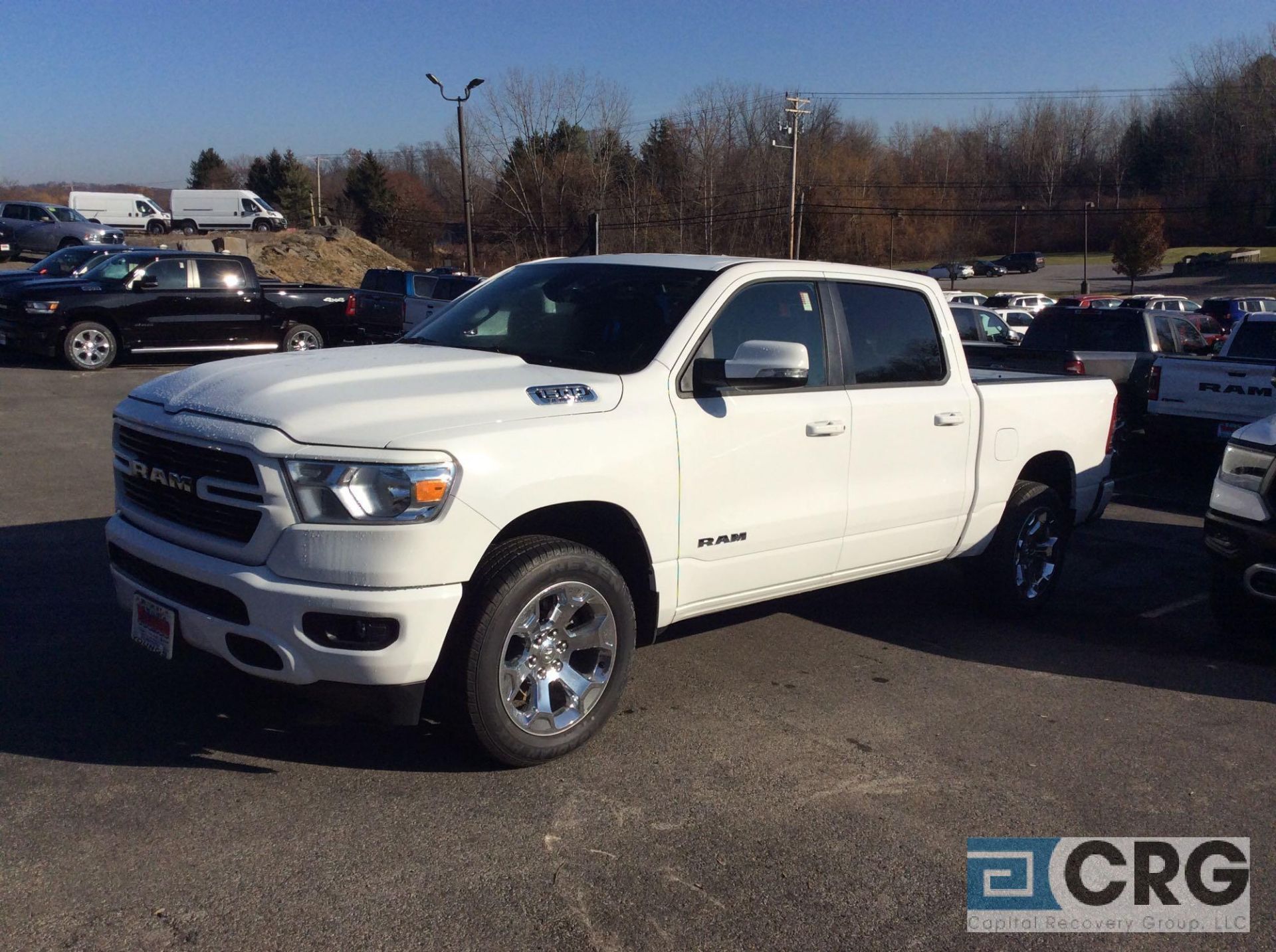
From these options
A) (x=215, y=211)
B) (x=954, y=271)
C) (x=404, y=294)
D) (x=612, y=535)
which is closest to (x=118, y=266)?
(x=404, y=294)

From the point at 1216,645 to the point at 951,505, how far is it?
1.94m

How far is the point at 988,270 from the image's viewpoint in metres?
87.3

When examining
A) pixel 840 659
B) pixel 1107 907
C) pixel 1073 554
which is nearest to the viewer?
pixel 1107 907

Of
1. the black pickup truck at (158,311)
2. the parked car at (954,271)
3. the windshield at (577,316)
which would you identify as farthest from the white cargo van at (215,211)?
the windshield at (577,316)

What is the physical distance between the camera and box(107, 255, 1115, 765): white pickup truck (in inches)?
149

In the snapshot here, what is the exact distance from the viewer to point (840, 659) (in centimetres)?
586

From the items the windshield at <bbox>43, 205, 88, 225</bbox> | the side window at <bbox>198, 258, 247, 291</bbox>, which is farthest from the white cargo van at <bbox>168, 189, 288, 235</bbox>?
the side window at <bbox>198, 258, 247, 291</bbox>

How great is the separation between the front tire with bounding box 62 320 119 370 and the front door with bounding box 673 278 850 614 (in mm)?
15006

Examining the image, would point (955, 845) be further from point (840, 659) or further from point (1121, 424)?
point (1121, 424)

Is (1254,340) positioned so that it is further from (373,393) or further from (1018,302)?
(1018,302)

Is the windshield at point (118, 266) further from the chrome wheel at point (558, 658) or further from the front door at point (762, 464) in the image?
the chrome wheel at point (558, 658)

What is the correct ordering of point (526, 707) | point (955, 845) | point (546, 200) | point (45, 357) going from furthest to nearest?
point (546, 200) → point (45, 357) → point (526, 707) → point (955, 845)

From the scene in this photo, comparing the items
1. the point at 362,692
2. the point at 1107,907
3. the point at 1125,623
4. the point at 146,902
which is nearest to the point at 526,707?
the point at 362,692

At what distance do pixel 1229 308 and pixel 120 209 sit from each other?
4675 cm
